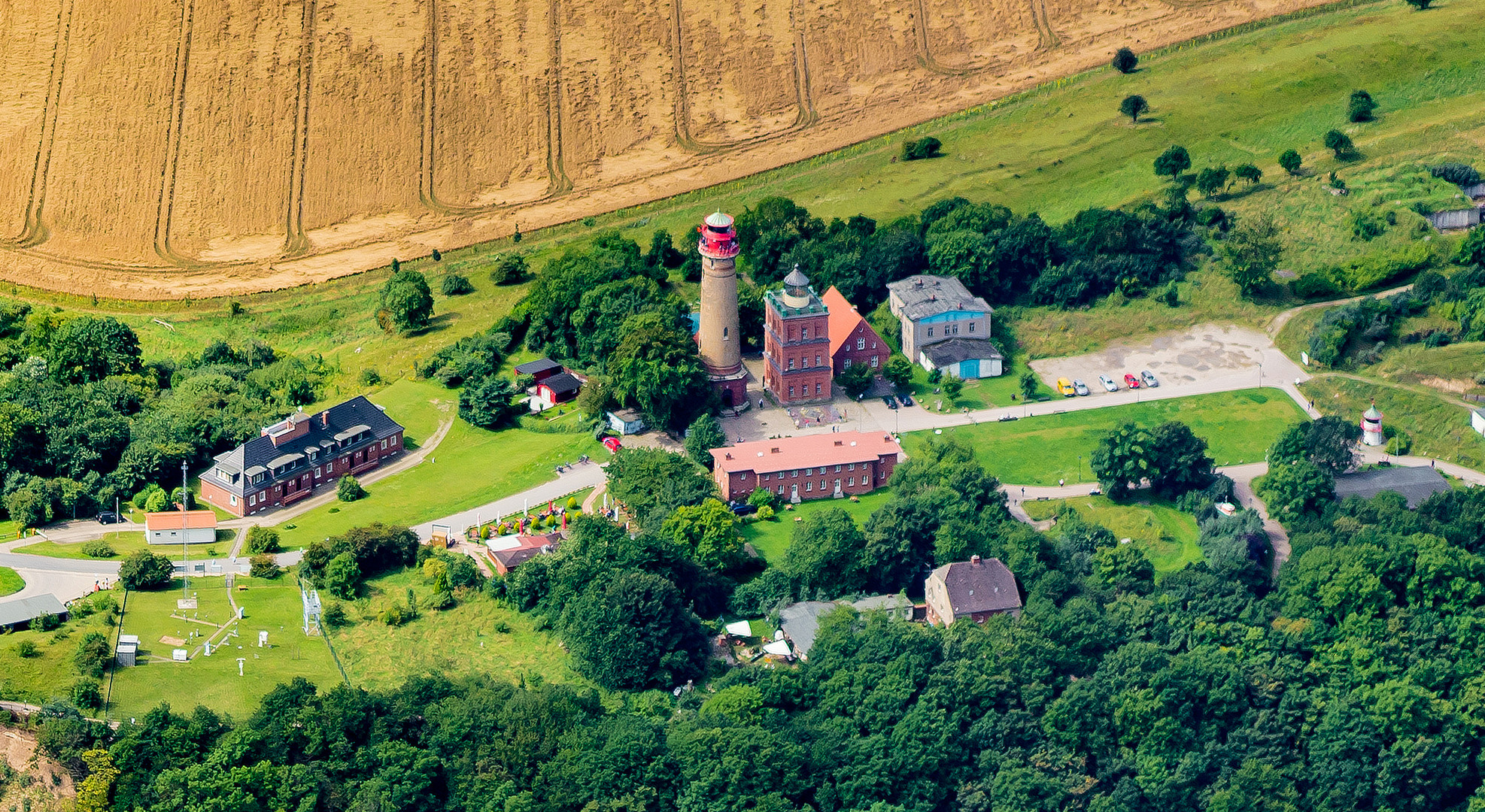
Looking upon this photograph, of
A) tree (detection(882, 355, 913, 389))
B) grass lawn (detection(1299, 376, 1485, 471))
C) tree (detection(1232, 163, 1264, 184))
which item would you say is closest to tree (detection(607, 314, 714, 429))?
tree (detection(882, 355, 913, 389))

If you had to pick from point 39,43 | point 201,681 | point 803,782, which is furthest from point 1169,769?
point 39,43

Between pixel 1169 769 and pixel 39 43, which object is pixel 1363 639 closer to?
pixel 1169 769

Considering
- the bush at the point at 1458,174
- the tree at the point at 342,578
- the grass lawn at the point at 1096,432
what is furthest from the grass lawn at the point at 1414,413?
the tree at the point at 342,578

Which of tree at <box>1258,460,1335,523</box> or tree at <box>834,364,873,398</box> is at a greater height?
tree at <box>834,364,873,398</box>

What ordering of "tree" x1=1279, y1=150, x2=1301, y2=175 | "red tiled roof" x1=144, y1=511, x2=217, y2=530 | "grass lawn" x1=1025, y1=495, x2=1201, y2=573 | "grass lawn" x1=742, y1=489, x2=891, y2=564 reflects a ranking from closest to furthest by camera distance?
1. "red tiled roof" x1=144, y1=511, x2=217, y2=530
2. "grass lawn" x1=1025, y1=495, x2=1201, y2=573
3. "grass lawn" x1=742, y1=489, x2=891, y2=564
4. "tree" x1=1279, y1=150, x2=1301, y2=175

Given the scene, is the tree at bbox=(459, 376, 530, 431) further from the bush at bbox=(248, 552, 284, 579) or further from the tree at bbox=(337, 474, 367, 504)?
the bush at bbox=(248, 552, 284, 579)

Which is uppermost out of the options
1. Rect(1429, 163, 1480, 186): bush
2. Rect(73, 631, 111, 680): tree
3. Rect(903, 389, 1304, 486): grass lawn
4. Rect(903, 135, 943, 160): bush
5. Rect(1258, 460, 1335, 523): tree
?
Rect(903, 135, 943, 160): bush
